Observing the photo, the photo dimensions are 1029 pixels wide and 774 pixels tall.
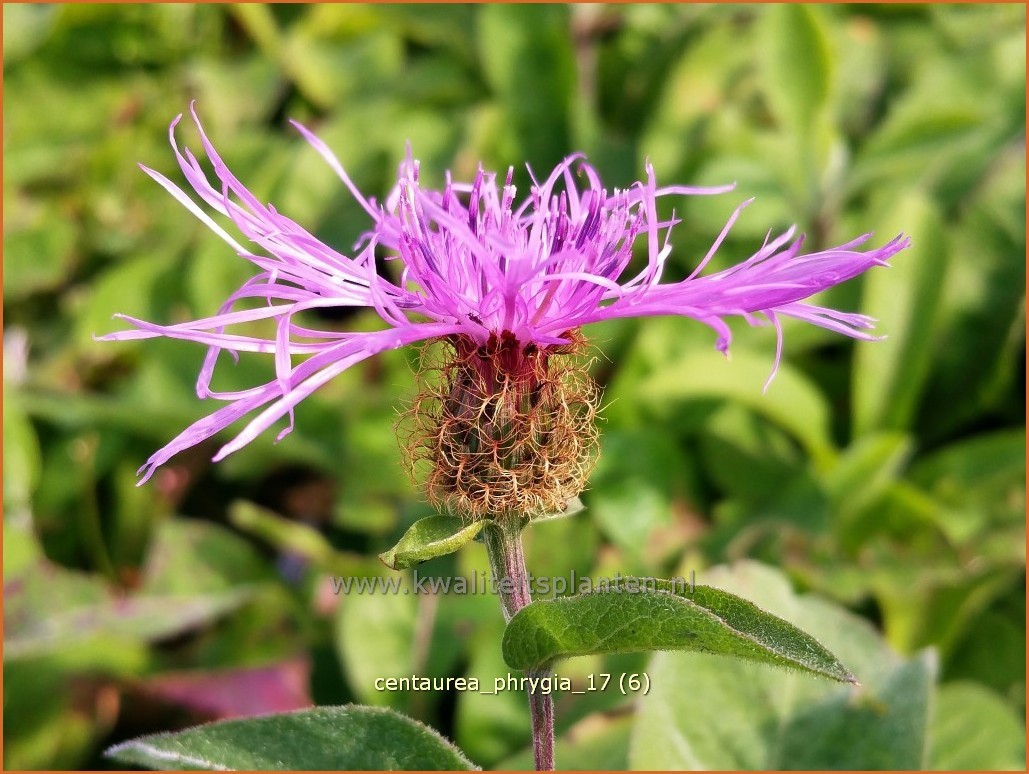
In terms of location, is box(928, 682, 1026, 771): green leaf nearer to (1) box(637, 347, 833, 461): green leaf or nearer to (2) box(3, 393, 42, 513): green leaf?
(1) box(637, 347, 833, 461): green leaf

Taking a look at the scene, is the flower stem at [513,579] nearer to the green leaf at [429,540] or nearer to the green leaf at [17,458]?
the green leaf at [429,540]

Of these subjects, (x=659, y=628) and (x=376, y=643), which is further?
(x=376, y=643)

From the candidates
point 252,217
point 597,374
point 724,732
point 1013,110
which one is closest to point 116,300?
point 597,374

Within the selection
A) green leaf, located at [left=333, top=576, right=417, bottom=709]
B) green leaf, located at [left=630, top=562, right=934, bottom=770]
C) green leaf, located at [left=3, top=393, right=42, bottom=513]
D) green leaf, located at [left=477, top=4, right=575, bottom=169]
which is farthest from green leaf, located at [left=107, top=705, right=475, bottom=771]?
green leaf, located at [left=477, top=4, right=575, bottom=169]

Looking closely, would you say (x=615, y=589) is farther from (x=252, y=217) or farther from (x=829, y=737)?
(x=829, y=737)

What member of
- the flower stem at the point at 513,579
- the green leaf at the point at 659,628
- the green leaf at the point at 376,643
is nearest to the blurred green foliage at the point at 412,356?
the green leaf at the point at 376,643

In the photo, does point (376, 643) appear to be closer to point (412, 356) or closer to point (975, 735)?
point (412, 356)

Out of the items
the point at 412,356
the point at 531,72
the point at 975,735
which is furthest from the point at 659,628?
the point at 531,72
